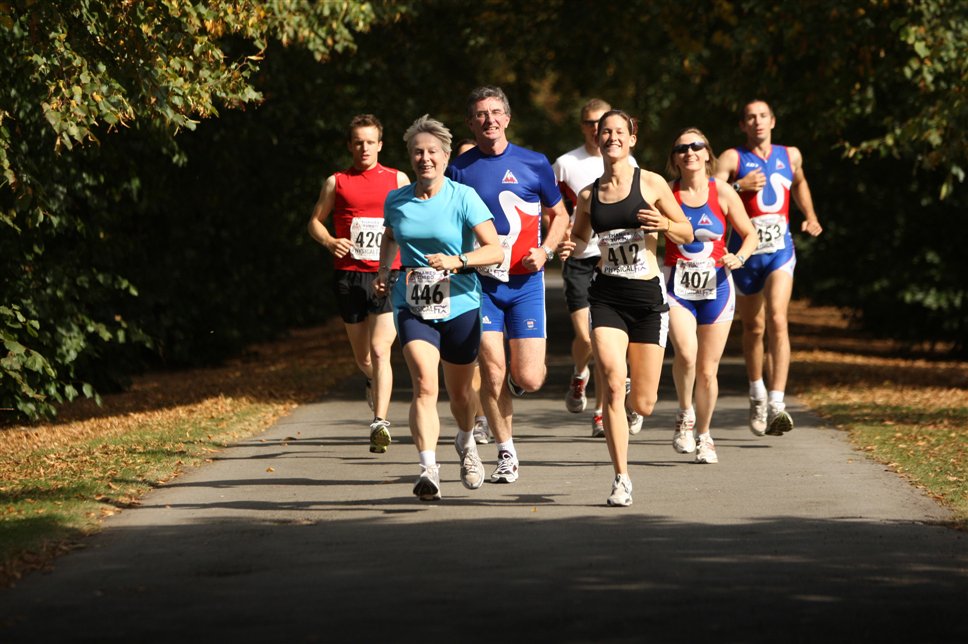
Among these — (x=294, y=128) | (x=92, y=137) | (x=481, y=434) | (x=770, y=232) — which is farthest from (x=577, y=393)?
(x=294, y=128)

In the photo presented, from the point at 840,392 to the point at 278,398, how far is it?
537 cm

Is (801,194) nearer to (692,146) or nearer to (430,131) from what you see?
(692,146)

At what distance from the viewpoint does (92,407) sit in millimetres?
16578

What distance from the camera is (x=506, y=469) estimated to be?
9969 mm

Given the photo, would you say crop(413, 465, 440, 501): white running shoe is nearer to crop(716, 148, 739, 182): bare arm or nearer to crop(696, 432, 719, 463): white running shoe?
crop(696, 432, 719, 463): white running shoe

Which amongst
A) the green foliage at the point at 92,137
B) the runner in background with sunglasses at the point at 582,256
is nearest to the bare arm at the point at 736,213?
the runner in background with sunglasses at the point at 582,256

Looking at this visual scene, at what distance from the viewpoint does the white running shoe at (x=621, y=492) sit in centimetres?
903

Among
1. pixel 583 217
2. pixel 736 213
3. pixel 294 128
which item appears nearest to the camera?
pixel 583 217

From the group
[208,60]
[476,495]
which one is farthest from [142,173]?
[476,495]

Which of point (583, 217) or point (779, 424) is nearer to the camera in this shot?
point (583, 217)

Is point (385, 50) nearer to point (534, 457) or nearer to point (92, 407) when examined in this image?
point (92, 407)

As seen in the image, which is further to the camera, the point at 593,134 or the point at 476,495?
the point at 593,134

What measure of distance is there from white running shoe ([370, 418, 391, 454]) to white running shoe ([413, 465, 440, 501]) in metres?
2.20

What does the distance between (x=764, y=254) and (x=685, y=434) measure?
1778 millimetres
